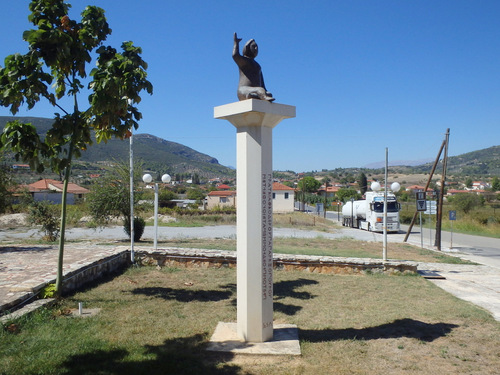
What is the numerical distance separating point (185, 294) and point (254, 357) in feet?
11.5

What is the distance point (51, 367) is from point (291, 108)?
4.20 metres

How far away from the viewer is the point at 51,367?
4.32 m

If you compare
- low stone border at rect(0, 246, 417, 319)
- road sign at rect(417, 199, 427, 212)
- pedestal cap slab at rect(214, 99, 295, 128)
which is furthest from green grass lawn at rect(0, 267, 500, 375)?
road sign at rect(417, 199, 427, 212)

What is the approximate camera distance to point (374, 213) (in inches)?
1088

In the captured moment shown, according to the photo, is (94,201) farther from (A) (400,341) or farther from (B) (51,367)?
(A) (400,341)

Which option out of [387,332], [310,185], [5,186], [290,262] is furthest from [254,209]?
[310,185]

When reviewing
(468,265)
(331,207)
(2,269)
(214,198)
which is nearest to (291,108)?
(2,269)

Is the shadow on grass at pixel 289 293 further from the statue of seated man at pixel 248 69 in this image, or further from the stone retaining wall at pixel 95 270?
the stone retaining wall at pixel 95 270

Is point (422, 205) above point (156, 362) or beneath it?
above

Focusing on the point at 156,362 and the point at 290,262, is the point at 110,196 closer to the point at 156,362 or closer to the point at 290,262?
the point at 290,262

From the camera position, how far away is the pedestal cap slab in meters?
4.83

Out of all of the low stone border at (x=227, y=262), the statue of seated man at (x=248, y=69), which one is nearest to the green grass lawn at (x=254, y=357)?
the low stone border at (x=227, y=262)

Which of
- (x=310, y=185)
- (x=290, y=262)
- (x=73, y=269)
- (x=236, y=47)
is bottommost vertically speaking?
(x=290, y=262)

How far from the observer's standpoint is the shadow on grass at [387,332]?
5.49 m
